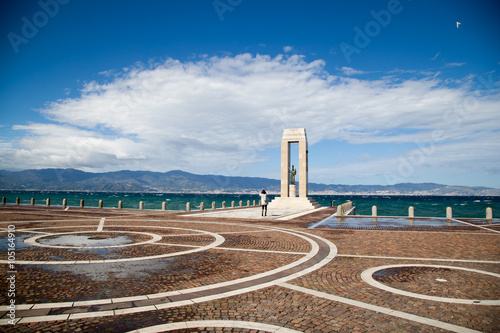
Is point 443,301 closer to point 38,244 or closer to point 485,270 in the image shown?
point 485,270

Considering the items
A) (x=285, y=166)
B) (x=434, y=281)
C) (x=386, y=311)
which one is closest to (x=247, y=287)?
(x=386, y=311)

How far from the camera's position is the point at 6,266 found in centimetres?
788

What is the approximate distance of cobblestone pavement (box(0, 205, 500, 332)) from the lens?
4777 millimetres

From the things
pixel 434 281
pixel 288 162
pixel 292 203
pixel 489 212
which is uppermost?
pixel 288 162

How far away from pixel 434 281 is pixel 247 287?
172 inches

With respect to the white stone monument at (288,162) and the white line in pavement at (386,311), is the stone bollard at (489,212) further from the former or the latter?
the white line in pavement at (386,311)

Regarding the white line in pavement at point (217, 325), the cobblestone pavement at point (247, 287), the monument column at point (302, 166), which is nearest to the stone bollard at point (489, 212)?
the cobblestone pavement at point (247, 287)

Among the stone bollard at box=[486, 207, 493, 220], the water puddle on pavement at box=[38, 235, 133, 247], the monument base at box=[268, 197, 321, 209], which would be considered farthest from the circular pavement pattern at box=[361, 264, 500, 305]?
the monument base at box=[268, 197, 321, 209]

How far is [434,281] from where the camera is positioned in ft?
23.4

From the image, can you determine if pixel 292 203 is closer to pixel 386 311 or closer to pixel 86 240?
pixel 86 240

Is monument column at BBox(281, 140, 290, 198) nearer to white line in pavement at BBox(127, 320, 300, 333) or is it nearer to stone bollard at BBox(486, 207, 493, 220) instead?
stone bollard at BBox(486, 207, 493, 220)

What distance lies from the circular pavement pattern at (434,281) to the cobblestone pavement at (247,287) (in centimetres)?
3

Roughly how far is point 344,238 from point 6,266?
12007 millimetres

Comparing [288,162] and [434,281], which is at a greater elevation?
[288,162]
